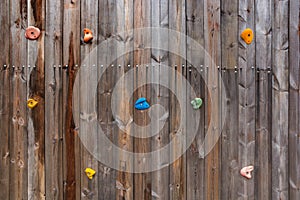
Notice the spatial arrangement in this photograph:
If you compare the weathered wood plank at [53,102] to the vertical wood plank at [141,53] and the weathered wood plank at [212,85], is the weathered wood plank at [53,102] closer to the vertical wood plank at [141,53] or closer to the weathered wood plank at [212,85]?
the vertical wood plank at [141,53]

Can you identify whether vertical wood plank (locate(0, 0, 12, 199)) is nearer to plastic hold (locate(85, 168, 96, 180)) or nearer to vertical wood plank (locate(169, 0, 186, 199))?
plastic hold (locate(85, 168, 96, 180))

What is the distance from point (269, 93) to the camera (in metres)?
1.87

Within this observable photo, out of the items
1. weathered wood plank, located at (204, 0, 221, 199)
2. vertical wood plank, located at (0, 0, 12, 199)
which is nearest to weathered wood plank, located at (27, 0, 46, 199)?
vertical wood plank, located at (0, 0, 12, 199)

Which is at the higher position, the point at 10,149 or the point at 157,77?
the point at 157,77

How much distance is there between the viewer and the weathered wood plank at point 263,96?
6.11 feet

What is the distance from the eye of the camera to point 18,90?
1834 mm

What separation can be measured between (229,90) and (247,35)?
1.21ft

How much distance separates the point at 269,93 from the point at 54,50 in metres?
1.41

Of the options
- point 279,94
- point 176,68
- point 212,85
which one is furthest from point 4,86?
point 279,94

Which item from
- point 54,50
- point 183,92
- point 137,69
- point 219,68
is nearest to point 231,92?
point 219,68

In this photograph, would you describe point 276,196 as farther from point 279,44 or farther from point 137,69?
point 137,69

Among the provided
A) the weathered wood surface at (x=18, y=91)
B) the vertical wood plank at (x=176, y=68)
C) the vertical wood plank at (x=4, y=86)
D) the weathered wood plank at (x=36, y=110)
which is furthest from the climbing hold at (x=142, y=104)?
the vertical wood plank at (x=4, y=86)

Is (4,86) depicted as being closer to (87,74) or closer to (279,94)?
(87,74)

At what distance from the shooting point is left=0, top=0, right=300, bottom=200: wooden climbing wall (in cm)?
182
